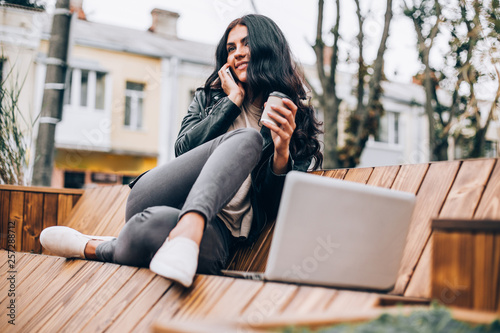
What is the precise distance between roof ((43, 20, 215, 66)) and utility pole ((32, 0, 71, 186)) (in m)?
10.6

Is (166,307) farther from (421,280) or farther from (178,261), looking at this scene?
(421,280)

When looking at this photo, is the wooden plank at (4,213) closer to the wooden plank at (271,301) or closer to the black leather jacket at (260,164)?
the black leather jacket at (260,164)

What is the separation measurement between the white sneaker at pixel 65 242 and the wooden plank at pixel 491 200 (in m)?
1.35

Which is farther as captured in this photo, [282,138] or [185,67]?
[185,67]

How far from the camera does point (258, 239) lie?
2.22 meters

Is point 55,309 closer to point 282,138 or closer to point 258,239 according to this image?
point 258,239

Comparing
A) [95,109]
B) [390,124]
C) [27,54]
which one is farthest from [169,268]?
[390,124]

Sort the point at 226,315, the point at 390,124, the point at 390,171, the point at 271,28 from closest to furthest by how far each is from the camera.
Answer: the point at 226,315
the point at 390,171
the point at 271,28
the point at 390,124

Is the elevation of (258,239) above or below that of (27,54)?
below

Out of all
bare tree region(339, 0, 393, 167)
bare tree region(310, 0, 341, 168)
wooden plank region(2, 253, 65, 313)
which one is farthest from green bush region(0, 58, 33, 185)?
bare tree region(339, 0, 393, 167)

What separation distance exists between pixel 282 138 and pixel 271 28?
26.1 inches

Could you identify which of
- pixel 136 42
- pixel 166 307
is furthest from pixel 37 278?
pixel 136 42

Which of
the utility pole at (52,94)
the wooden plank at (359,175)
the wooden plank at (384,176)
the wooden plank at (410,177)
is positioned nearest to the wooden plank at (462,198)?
the wooden plank at (410,177)

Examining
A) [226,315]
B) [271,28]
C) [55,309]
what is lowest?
[55,309]
